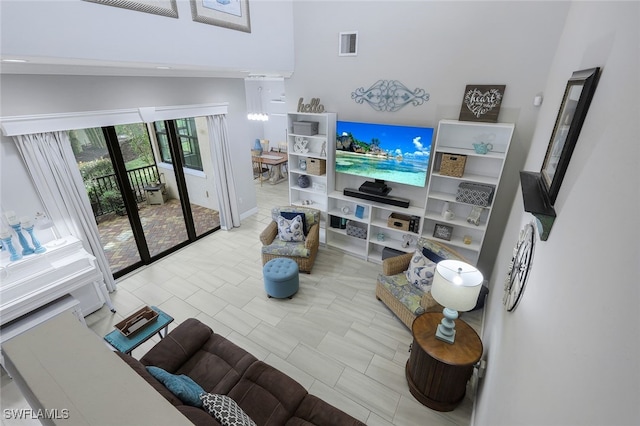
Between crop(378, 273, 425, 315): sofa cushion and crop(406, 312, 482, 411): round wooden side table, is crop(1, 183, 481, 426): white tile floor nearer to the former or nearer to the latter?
crop(406, 312, 482, 411): round wooden side table

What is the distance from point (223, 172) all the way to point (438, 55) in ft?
12.2

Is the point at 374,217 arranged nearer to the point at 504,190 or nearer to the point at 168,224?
the point at 504,190

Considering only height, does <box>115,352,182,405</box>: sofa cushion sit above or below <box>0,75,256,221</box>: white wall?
below

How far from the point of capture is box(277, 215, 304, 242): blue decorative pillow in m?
4.29

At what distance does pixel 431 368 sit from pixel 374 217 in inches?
94.3

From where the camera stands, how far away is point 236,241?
5191 millimetres

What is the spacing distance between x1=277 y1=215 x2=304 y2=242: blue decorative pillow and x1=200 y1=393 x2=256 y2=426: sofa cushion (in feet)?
8.68

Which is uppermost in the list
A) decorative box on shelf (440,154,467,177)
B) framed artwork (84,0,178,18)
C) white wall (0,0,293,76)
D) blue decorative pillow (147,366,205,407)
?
framed artwork (84,0,178,18)

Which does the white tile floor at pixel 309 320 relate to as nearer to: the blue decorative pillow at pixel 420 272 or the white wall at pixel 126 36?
the blue decorative pillow at pixel 420 272

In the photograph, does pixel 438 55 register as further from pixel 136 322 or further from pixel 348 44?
pixel 136 322

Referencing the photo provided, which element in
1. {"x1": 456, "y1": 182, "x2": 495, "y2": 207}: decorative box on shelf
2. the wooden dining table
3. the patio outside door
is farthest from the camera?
the wooden dining table

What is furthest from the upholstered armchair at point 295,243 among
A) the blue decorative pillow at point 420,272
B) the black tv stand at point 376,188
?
the blue decorative pillow at point 420,272

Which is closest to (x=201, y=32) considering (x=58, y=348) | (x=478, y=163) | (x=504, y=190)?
(x=58, y=348)

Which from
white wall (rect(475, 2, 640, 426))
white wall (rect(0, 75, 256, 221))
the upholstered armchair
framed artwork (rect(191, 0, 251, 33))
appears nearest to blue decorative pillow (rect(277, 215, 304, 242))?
the upholstered armchair
